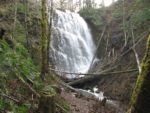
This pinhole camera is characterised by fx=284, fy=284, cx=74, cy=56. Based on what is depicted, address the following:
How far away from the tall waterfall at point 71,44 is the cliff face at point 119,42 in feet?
2.85

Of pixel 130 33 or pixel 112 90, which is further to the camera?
pixel 130 33

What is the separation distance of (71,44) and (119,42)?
11.2 feet

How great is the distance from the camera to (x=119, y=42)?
63.8 feet

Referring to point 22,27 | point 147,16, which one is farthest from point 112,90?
point 22,27

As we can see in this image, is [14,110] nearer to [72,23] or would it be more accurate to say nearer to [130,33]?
[130,33]

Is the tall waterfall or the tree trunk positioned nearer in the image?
the tree trunk

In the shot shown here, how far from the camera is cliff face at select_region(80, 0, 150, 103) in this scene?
1420cm

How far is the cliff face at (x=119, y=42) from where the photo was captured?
14.2m

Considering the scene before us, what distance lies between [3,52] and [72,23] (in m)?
15.3

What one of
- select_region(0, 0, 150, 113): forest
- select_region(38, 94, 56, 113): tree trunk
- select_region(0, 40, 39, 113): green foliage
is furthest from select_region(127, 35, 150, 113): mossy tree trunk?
select_region(38, 94, 56, 113): tree trunk

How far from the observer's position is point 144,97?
2396 mm

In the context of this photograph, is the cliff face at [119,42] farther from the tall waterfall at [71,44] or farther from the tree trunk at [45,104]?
the tree trunk at [45,104]

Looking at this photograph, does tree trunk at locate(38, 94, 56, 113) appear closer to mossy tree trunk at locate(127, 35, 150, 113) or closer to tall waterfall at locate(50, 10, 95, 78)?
mossy tree trunk at locate(127, 35, 150, 113)

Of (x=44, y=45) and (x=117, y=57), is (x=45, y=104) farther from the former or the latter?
A: (x=117, y=57)
